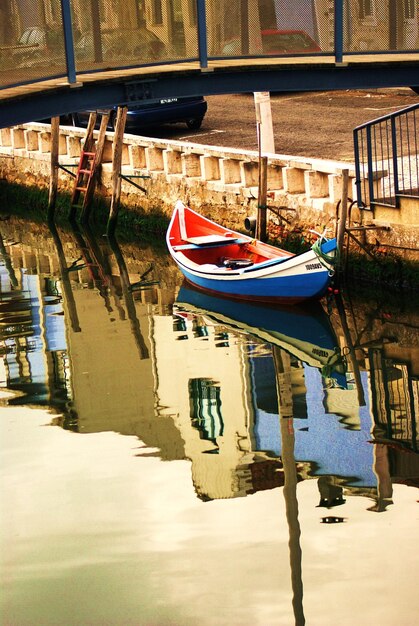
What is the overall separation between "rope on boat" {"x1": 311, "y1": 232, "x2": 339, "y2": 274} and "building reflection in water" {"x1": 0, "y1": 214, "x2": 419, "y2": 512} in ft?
2.50

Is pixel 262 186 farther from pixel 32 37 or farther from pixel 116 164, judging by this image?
pixel 32 37

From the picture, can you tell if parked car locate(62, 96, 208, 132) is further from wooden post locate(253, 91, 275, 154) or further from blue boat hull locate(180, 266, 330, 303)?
blue boat hull locate(180, 266, 330, 303)

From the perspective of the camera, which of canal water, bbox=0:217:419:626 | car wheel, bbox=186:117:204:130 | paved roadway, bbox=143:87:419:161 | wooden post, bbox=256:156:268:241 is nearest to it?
canal water, bbox=0:217:419:626

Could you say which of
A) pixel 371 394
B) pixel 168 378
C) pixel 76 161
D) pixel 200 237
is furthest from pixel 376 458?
pixel 76 161

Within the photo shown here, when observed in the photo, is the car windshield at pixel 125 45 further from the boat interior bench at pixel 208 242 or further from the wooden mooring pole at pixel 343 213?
the boat interior bench at pixel 208 242

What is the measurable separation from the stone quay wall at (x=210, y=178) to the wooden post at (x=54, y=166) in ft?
2.02

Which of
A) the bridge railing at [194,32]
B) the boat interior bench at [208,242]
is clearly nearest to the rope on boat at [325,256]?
the boat interior bench at [208,242]

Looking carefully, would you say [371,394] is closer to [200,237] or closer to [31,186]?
[200,237]

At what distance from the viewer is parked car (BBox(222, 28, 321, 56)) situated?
704 inches

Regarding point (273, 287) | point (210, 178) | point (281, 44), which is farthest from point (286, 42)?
point (210, 178)

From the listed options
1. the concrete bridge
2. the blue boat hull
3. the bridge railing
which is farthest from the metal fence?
the bridge railing

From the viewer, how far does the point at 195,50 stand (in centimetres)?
1778

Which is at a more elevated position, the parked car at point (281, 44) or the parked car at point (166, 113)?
the parked car at point (281, 44)

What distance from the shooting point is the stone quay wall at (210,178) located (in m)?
23.9
